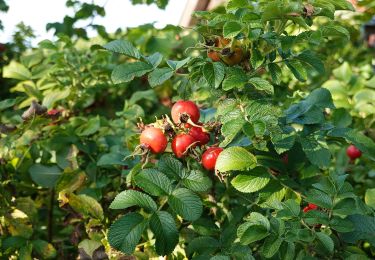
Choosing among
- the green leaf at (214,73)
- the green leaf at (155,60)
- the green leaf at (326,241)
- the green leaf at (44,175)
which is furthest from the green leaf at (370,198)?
the green leaf at (44,175)

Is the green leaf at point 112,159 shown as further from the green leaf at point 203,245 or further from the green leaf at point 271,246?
the green leaf at point 271,246

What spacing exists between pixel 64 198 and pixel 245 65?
1.99ft

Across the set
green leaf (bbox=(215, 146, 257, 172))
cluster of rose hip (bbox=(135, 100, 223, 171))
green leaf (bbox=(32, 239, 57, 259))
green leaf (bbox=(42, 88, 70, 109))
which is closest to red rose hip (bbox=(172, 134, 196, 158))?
cluster of rose hip (bbox=(135, 100, 223, 171))

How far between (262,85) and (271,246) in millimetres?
344

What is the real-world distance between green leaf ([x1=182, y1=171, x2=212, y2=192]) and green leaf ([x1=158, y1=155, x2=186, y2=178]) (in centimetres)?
2

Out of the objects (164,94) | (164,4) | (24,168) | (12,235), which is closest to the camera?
(12,235)

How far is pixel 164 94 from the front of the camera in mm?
2859

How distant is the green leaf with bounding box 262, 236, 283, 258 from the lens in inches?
38.4

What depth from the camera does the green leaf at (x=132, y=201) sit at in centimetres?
104

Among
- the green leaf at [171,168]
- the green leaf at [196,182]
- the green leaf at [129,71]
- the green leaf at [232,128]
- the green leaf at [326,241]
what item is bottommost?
the green leaf at [326,241]

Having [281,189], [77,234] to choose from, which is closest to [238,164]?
[281,189]

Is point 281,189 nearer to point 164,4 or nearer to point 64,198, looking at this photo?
point 64,198

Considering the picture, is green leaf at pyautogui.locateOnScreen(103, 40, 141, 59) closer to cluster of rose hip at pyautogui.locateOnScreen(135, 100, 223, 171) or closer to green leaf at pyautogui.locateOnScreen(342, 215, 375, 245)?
cluster of rose hip at pyautogui.locateOnScreen(135, 100, 223, 171)

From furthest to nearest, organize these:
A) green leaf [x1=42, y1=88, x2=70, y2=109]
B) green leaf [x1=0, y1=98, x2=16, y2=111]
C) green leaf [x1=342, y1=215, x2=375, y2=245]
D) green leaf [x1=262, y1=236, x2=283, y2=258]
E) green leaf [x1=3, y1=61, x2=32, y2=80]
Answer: green leaf [x1=3, y1=61, x2=32, y2=80] < green leaf [x1=42, y1=88, x2=70, y2=109] < green leaf [x1=0, y1=98, x2=16, y2=111] < green leaf [x1=342, y1=215, x2=375, y2=245] < green leaf [x1=262, y1=236, x2=283, y2=258]
